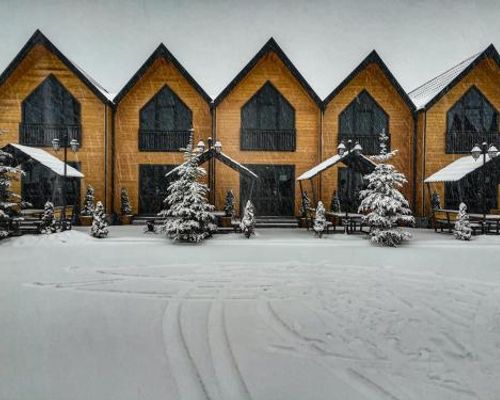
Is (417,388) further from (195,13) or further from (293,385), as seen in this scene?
(195,13)

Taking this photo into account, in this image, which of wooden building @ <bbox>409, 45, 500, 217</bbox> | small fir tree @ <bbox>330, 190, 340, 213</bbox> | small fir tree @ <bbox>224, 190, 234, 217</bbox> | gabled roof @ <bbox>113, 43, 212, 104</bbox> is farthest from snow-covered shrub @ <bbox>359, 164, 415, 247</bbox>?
gabled roof @ <bbox>113, 43, 212, 104</bbox>

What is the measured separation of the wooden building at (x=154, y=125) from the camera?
19.9 metres

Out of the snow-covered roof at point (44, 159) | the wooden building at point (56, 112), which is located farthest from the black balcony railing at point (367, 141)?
the snow-covered roof at point (44, 159)

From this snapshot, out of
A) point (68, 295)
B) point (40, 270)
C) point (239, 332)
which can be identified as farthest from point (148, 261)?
point (239, 332)

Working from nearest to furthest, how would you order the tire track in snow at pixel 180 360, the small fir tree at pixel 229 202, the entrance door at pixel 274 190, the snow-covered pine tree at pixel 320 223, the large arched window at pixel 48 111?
the tire track in snow at pixel 180 360 < the snow-covered pine tree at pixel 320 223 < the small fir tree at pixel 229 202 < the large arched window at pixel 48 111 < the entrance door at pixel 274 190

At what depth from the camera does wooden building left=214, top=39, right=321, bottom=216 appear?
65.4 ft

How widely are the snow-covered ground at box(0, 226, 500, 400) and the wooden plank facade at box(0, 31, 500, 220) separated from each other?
10.5m

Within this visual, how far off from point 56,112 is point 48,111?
1.34 ft

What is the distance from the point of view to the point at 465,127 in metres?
19.9

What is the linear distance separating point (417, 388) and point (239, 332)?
7.02 feet

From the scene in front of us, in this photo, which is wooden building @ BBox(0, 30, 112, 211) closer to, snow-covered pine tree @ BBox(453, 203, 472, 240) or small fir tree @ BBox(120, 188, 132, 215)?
small fir tree @ BBox(120, 188, 132, 215)

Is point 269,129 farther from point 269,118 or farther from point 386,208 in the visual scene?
point 386,208

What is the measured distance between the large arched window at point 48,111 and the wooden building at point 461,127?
17945 millimetres

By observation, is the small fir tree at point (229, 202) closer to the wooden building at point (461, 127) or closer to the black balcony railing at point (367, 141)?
the black balcony railing at point (367, 141)
